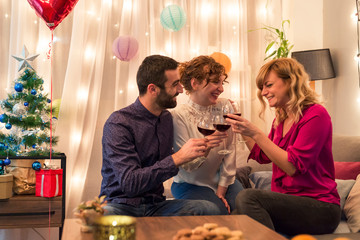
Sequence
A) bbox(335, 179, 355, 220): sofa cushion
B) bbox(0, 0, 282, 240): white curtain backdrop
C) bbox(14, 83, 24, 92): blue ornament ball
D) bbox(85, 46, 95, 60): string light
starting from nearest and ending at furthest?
1. bbox(335, 179, 355, 220): sofa cushion
2. bbox(14, 83, 24, 92): blue ornament ball
3. bbox(0, 0, 282, 240): white curtain backdrop
4. bbox(85, 46, 95, 60): string light

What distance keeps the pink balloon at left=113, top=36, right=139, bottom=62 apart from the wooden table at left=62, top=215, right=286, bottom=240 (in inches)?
89.2

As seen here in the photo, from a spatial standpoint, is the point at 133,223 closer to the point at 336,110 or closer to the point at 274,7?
the point at 336,110

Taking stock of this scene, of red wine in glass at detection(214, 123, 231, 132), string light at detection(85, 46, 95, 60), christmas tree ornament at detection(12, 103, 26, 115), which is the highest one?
string light at detection(85, 46, 95, 60)

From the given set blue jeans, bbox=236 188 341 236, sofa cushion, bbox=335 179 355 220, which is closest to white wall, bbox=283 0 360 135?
sofa cushion, bbox=335 179 355 220

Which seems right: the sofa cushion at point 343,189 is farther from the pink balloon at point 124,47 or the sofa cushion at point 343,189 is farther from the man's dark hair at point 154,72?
the pink balloon at point 124,47

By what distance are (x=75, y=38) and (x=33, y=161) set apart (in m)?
1.28

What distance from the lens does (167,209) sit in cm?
211

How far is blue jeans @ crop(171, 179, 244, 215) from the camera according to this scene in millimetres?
2445

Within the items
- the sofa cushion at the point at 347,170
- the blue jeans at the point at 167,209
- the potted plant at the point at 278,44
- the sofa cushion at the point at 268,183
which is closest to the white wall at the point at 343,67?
the potted plant at the point at 278,44

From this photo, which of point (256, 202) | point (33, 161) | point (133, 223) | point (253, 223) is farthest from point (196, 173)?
point (133, 223)

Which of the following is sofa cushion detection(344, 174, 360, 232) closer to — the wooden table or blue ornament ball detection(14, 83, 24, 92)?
the wooden table

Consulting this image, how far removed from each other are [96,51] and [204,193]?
1.94 m

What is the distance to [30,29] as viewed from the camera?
377cm

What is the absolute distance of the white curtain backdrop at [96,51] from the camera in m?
3.74
